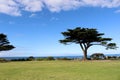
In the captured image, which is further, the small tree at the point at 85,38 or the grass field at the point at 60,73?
the small tree at the point at 85,38

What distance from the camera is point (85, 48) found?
1754 inches

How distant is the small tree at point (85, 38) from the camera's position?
41.5 metres

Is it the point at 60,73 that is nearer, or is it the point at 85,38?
the point at 60,73

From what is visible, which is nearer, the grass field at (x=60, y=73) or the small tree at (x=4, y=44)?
the grass field at (x=60, y=73)

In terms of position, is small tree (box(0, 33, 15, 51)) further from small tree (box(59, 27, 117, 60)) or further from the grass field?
the grass field

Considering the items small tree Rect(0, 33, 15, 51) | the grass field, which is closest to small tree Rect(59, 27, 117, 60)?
small tree Rect(0, 33, 15, 51)

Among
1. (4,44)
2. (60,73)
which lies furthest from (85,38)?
(60,73)

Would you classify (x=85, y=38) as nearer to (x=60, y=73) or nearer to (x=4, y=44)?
(x=4, y=44)

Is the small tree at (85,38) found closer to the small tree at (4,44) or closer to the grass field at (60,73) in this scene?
the small tree at (4,44)

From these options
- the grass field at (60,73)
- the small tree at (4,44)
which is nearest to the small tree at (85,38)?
the small tree at (4,44)

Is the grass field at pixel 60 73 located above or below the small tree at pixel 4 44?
below

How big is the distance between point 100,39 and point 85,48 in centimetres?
357

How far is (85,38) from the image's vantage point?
42156 millimetres

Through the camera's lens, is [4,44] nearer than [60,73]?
No
